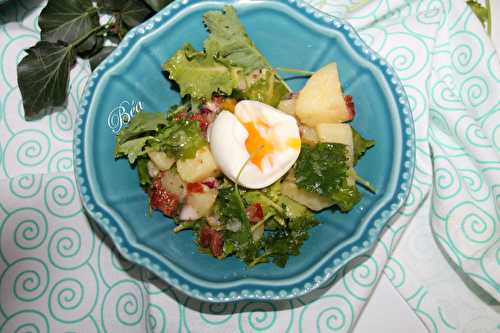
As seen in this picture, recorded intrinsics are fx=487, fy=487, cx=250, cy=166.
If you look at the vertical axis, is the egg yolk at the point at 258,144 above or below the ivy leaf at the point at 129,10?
below

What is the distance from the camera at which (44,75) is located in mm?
2607

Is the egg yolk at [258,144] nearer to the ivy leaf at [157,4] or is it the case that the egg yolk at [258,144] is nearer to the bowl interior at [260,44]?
the bowl interior at [260,44]

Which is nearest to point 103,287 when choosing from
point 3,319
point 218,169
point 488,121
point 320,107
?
point 3,319

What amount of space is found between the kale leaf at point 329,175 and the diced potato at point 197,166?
445mm

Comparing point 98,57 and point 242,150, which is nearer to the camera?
point 242,150

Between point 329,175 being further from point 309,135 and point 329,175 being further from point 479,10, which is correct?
point 479,10

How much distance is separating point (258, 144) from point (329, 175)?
14.5 inches

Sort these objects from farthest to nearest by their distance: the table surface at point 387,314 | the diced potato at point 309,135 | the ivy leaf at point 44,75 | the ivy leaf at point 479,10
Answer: the ivy leaf at point 479,10, the table surface at point 387,314, the ivy leaf at point 44,75, the diced potato at point 309,135

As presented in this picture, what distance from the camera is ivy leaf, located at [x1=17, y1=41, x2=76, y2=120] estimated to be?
101 inches

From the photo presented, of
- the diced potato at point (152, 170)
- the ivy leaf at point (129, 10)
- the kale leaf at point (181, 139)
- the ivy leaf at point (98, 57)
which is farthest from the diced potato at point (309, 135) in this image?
the ivy leaf at point (98, 57)

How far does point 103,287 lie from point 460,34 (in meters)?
2.43

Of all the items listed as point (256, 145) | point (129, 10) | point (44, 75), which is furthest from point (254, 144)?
point (44, 75)

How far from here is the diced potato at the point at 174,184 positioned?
239 cm

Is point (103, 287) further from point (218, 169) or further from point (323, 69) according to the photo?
point (323, 69)
